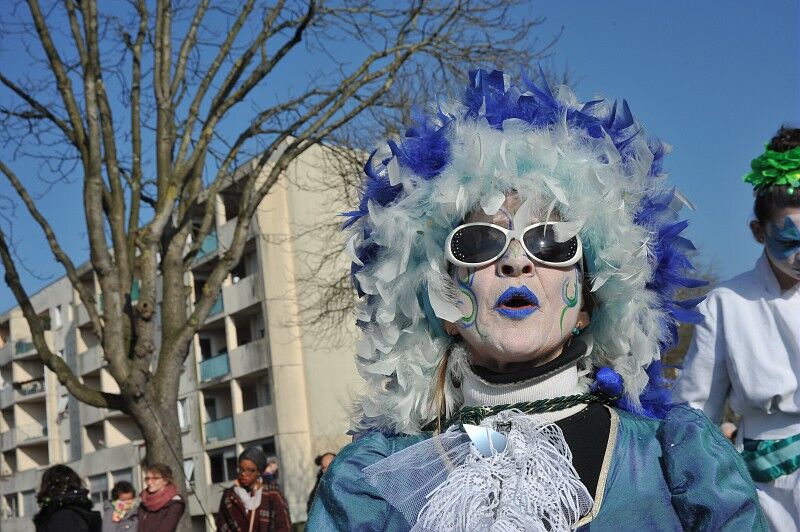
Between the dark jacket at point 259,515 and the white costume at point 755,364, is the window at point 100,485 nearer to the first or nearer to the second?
the dark jacket at point 259,515

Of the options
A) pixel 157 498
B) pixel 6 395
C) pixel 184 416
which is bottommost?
pixel 157 498

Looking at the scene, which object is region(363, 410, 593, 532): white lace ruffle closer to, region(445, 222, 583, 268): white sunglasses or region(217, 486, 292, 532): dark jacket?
region(445, 222, 583, 268): white sunglasses

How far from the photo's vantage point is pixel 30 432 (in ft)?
196

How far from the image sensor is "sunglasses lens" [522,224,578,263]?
2658mm

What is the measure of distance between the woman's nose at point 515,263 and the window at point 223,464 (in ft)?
121

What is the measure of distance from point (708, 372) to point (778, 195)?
0.69 meters

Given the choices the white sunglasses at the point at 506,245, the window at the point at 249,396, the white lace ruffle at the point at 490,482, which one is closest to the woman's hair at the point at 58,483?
the white lace ruffle at the point at 490,482

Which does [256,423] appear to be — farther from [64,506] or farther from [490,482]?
[490,482]

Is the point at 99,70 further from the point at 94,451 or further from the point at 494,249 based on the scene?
the point at 94,451

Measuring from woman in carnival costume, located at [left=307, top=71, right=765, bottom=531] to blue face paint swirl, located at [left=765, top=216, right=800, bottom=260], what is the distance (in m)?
1.22

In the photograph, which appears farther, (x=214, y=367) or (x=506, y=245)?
(x=214, y=367)

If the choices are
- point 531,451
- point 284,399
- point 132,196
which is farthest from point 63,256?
point 284,399

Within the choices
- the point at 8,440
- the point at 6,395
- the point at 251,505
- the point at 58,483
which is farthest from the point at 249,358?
the point at 58,483

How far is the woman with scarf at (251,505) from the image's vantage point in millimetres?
8469
